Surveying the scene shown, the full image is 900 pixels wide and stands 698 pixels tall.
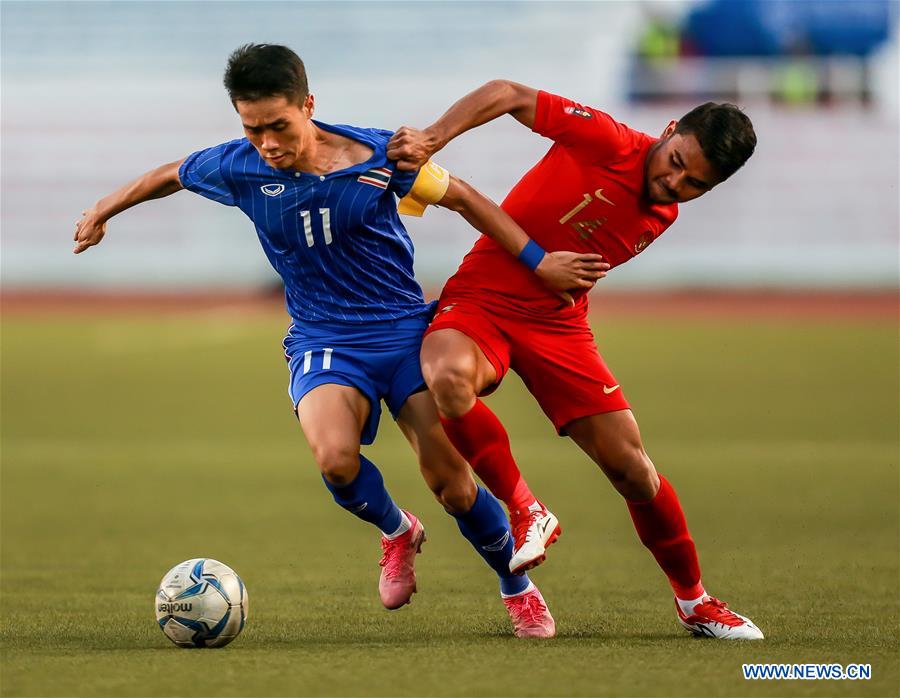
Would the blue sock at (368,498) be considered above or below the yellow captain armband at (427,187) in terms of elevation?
below

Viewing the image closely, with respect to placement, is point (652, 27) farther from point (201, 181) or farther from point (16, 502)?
point (201, 181)

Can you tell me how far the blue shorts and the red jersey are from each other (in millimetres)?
350

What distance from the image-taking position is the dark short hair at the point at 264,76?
18.7ft

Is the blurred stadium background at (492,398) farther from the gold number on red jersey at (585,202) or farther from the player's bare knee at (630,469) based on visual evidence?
the gold number on red jersey at (585,202)

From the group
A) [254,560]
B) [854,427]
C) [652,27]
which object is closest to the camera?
[254,560]

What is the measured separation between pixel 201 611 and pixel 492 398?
1234 cm

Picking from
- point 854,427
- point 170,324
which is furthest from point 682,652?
point 170,324

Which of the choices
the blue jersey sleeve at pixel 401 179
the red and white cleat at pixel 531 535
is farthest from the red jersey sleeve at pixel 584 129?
the red and white cleat at pixel 531 535

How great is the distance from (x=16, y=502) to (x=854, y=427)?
8101mm

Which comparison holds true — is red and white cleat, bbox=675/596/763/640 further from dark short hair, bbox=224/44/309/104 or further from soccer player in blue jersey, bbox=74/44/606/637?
dark short hair, bbox=224/44/309/104

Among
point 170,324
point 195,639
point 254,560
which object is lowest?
point 170,324

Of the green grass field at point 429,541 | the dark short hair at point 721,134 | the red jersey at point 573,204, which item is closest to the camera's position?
the green grass field at point 429,541

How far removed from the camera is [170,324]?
A: 26125 mm

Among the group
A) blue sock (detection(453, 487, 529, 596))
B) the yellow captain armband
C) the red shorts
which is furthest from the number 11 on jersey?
blue sock (detection(453, 487, 529, 596))
